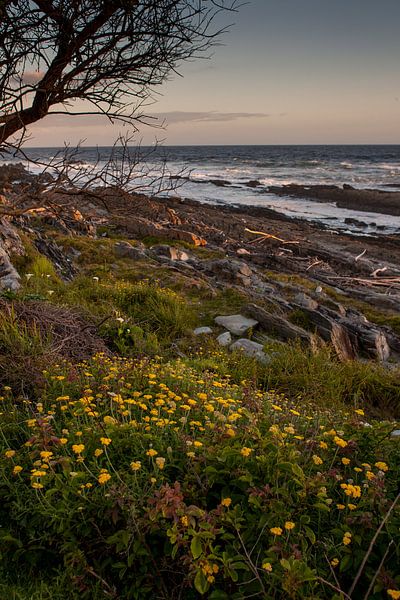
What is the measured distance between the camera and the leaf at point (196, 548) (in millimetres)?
2145

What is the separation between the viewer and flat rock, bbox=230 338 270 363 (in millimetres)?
6320

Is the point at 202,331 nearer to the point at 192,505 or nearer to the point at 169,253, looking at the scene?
the point at 192,505

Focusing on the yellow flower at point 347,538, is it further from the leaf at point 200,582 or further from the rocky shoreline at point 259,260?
the rocky shoreline at point 259,260

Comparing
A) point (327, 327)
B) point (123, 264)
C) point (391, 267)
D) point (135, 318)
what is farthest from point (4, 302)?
point (391, 267)

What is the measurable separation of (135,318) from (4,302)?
2.24 meters

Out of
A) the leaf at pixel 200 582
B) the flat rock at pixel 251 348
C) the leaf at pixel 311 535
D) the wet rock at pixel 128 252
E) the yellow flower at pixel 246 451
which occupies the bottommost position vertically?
the flat rock at pixel 251 348

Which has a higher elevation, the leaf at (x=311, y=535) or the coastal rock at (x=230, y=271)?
the leaf at (x=311, y=535)

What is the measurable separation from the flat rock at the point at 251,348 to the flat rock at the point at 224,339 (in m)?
0.14

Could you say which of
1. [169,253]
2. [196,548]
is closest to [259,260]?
[169,253]

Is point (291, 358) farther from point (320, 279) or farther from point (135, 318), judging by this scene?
point (320, 279)

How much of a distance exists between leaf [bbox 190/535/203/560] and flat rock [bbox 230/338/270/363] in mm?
4106

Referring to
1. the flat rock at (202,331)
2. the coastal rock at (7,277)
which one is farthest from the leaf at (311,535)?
the coastal rock at (7,277)

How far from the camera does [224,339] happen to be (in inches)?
273

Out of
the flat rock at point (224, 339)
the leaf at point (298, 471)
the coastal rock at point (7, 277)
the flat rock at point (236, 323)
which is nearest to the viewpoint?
the leaf at point (298, 471)
